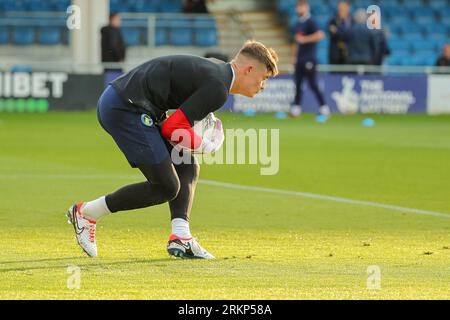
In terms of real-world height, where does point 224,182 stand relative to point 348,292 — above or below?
below

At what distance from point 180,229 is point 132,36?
23147mm

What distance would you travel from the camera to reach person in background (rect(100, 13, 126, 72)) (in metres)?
28.1

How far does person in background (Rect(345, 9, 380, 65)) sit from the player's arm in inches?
854

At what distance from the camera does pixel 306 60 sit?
2720 cm

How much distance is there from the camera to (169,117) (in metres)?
8.45

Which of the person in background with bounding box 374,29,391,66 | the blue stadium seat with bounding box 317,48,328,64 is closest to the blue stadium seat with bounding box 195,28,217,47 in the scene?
the blue stadium seat with bounding box 317,48,328,64

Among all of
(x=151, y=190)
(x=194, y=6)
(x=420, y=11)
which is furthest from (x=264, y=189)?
(x=420, y=11)

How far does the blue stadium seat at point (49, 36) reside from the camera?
31402mm

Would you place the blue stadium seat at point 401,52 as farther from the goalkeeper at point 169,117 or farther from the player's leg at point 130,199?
the player's leg at point 130,199

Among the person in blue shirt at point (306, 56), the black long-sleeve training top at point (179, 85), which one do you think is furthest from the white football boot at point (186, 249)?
the person in blue shirt at point (306, 56)
